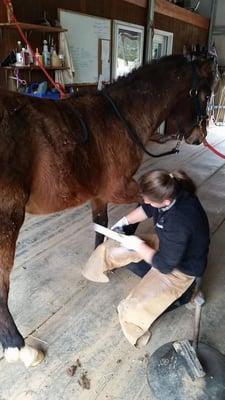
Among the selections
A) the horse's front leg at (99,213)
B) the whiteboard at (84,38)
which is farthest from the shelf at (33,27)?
the horse's front leg at (99,213)

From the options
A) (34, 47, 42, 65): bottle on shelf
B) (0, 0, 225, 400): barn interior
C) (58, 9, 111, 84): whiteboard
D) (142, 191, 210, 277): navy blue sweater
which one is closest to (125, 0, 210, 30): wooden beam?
(58, 9, 111, 84): whiteboard

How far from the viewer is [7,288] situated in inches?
58.8

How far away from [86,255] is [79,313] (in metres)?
0.61

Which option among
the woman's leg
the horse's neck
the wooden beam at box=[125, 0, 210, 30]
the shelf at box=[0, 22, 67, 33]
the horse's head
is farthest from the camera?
the wooden beam at box=[125, 0, 210, 30]

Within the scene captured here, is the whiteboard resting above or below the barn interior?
above

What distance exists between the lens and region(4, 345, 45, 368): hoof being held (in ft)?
5.00

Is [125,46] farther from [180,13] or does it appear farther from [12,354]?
[12,354]

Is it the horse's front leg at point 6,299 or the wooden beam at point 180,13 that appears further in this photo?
the wooden beam at point 180,13

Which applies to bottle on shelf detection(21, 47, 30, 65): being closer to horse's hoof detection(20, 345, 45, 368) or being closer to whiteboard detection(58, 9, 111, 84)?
whiteboard detection(58, 9, 111, 84)

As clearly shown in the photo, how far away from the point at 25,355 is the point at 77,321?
14.4 inches

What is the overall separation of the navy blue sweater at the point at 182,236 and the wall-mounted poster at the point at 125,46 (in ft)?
14.4

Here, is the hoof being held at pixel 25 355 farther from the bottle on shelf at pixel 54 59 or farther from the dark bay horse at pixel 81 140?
the bottle on shelf at pixel 54 59

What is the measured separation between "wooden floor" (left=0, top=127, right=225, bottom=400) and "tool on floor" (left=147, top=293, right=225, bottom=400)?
7 centimetres

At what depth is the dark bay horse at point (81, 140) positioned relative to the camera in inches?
55.8
